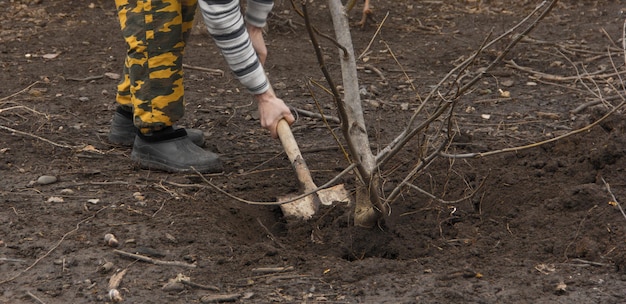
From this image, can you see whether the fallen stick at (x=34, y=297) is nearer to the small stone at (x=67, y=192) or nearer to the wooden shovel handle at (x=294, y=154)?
the small stone at (x=67, y=192)

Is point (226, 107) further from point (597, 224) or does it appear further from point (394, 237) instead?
point (597, 224)

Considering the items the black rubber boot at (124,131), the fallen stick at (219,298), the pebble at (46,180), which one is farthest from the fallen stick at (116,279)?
the black rubber boot at (124,131)

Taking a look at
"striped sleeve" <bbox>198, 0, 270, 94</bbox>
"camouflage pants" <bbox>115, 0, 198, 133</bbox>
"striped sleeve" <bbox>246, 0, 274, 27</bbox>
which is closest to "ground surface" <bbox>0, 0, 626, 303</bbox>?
"camouflage pants" <bbox>115, 0, 198, 133</bbox>

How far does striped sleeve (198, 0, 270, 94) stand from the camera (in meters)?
3.52

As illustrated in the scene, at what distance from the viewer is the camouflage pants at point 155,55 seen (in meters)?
3.92

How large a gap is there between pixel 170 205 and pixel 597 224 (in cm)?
166

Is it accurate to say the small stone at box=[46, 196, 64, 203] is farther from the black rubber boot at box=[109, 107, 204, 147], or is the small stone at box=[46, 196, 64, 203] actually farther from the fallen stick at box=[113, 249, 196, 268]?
the black rubber boot at box=[109, 107, 204, 147]

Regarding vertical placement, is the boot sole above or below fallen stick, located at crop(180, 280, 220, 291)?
below

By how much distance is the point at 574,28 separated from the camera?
6508 millimetres

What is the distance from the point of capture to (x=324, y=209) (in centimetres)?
380

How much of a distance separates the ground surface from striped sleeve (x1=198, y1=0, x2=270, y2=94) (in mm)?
533

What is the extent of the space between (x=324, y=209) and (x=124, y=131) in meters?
1.23

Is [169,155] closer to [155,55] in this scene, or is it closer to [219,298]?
[155,55]

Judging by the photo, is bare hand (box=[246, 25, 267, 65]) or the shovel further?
bare hand (box=[246, 25, 267, 65])
